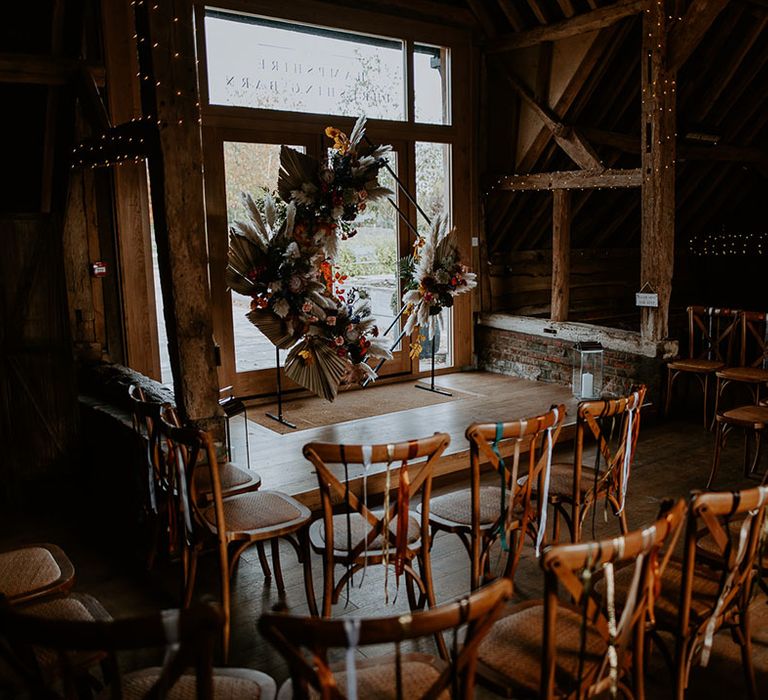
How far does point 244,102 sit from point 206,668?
5.53 m

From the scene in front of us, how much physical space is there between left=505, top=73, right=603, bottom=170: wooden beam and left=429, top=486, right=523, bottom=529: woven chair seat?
14.5 ft

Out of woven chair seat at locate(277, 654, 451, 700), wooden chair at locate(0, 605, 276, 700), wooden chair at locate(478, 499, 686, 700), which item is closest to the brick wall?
wooden chair at locate(478, 499, 686, 700)

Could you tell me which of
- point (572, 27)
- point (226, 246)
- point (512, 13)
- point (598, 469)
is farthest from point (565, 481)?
point (512, 13)

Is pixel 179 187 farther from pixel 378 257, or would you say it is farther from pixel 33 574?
pixel 378 257

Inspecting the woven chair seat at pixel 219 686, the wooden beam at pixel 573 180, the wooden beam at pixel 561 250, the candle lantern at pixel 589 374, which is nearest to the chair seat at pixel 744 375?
the candle lantern at pixel 589 374

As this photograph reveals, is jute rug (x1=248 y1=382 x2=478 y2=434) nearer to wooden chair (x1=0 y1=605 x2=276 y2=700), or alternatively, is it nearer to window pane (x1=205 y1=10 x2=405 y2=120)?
window pane (x1=205 y1=10 x2=405 y2=120)

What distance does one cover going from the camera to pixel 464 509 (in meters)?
3.34

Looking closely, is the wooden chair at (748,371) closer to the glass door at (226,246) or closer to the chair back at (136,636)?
the glass door at (226,246)

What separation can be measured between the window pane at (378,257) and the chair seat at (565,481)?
11.7ft

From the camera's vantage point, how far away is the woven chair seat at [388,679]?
1998mm

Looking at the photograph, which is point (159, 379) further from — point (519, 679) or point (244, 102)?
point (519, 679)

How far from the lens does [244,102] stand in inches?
251

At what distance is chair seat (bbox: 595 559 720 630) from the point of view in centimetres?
247

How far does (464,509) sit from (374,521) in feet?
2.39
